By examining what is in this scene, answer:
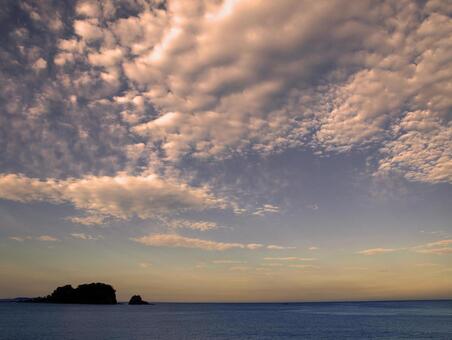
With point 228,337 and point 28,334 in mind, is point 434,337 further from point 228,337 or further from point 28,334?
point 28,334

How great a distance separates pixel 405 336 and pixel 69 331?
269 ft

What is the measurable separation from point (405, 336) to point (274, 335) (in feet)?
102

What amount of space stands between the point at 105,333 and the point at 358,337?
60736 millimetres

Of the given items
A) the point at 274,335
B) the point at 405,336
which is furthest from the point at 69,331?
the point at 405,336

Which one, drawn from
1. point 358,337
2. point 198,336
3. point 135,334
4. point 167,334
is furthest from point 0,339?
point 358,337

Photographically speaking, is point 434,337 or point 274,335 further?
point 274,335

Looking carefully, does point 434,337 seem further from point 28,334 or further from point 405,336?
point 28,334

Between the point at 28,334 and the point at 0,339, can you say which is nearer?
the point at 0,339

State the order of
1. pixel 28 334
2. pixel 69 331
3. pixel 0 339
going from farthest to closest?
pixel 69 331, pixel 28 334, pixel 0 339

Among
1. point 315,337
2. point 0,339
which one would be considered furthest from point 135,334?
point 315,337

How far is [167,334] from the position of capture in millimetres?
89250

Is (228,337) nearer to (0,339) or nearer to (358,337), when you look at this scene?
(358,337)

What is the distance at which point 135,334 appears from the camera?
285ft

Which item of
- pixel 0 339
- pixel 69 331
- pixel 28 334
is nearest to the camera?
pixel 0 339
